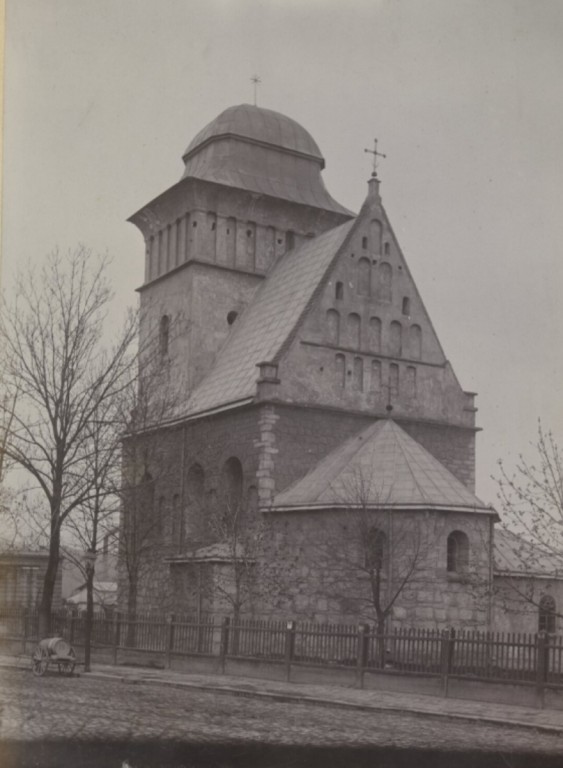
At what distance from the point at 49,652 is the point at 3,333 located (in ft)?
25.5

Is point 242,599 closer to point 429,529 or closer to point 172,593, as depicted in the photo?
point 172,593

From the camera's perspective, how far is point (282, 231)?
1519 inches

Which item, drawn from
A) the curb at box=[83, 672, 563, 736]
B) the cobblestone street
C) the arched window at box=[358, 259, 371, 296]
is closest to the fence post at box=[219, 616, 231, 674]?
the curb at box=[83, 672, 563, 736]

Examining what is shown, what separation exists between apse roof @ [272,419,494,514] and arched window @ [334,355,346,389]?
6.29ft

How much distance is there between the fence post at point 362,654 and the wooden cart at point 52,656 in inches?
241

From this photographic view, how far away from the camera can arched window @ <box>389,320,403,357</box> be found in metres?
32.5

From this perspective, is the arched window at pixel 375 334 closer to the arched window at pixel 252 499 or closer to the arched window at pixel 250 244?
the arched window at pixel 252 499

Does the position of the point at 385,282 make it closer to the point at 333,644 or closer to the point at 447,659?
the point at 333,644

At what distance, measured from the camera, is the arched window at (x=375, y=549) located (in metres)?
26.0

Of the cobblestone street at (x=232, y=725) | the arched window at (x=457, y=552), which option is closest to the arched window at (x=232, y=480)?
the arched window at (x=457, y=552)

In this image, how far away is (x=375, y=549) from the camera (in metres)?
26.7

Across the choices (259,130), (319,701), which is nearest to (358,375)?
(259,130)

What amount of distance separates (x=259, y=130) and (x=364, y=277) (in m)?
10.4

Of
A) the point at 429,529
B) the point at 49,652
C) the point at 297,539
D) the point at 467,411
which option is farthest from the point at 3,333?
the point at 467,411
